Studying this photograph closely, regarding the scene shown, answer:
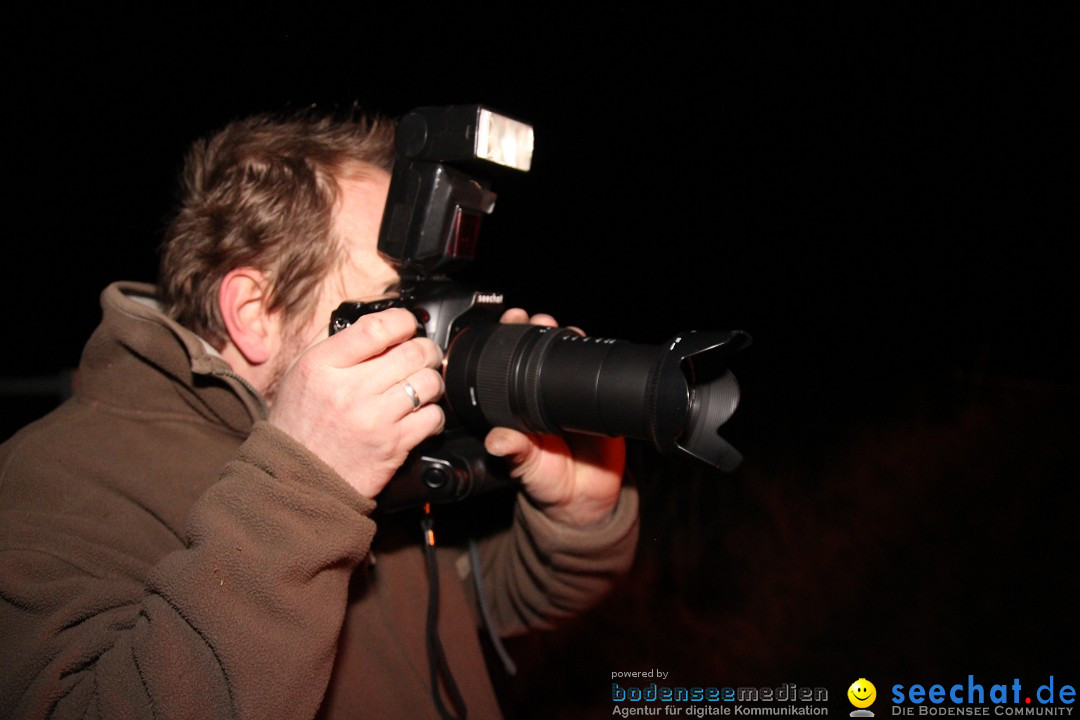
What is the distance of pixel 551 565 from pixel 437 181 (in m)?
0.57

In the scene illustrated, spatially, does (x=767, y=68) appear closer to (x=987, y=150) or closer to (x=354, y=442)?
(x=987, y=150)

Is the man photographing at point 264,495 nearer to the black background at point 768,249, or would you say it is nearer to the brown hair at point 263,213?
the brown hair at point 263,213

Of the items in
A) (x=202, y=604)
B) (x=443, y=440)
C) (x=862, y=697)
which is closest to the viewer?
(x=202, y=604)

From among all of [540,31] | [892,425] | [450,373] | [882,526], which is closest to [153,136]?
[540,31]

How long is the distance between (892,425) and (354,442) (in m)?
1.27

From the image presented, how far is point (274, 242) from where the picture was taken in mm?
790

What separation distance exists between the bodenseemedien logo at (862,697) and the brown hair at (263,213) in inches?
47.7

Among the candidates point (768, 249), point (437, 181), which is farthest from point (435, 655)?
point (768, 249)

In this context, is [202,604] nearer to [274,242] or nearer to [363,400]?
[363,400]

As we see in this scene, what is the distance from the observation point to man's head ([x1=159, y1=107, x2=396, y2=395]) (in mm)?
777

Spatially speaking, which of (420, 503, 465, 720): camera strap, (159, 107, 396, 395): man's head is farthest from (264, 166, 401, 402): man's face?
(420, 503, 465, 720): camera strap

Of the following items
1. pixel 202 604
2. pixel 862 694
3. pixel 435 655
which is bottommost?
pixel 862 694

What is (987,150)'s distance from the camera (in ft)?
3.09

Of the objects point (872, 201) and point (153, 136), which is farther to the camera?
point (153, 136)
